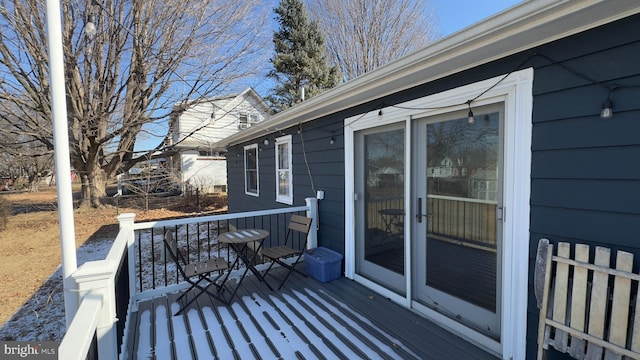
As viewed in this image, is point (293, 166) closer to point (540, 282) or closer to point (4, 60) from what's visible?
point (540, 282)

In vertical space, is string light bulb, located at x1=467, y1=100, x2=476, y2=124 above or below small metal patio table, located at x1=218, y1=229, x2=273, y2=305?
above

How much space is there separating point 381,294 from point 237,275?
5.77 feet

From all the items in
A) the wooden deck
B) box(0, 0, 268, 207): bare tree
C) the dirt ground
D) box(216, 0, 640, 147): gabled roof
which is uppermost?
box(0, 0, 268, 207): bare tree

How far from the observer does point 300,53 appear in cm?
1191

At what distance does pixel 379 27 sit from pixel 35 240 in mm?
12557

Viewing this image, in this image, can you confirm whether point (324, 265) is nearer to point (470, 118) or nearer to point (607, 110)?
point (470, 118)

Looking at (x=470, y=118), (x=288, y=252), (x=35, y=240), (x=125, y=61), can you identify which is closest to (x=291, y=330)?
(x=288, y=252)

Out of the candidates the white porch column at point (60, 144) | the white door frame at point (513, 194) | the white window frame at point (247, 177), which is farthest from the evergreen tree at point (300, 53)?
the white porch column at point (60, 144)

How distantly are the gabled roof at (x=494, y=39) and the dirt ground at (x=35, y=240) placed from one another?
5.41 metres

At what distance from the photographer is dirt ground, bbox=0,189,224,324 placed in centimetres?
458

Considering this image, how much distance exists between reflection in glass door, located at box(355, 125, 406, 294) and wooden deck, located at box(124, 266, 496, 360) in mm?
307

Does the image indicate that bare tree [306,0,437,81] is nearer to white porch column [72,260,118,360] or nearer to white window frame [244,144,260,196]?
white window frame [244,144,260,196]

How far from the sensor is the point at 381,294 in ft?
10.5

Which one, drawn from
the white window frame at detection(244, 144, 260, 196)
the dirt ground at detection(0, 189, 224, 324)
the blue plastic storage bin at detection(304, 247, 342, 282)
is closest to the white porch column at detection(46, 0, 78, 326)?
the blue plastic storage bin at detection(304, 247, 342, 282)
